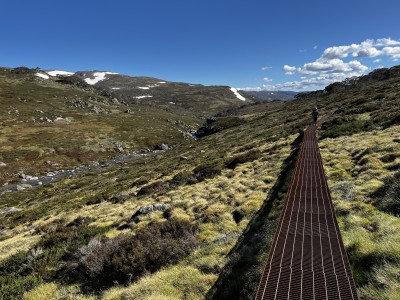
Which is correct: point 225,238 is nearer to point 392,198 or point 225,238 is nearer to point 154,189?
point 392,198

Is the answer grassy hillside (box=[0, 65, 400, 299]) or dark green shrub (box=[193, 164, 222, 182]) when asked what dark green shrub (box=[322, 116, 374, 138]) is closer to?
grassy hillside (box=[0, 65, 400, 299])

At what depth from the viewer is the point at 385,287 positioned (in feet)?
21.0

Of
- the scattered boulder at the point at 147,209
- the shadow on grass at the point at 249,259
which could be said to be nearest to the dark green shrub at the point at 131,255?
the shadow on grass at the point at 249,259

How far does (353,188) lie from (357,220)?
13.2 feet

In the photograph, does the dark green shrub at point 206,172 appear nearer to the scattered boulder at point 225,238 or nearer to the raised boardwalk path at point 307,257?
the raised boardwalk path at point 307,257

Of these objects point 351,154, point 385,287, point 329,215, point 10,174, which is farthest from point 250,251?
point 10,174

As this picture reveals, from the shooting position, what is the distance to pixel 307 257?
8.45m

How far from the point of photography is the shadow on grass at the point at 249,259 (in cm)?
849

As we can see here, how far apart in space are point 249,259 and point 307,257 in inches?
87.9

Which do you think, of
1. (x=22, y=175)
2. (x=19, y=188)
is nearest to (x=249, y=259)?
(x=19, y=188)

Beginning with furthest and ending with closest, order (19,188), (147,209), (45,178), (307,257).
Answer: (45,178) < (19,188) < (147,209) < (307,257)

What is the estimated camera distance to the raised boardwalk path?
6832mm

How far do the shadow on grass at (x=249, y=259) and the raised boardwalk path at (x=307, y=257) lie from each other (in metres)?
0.69

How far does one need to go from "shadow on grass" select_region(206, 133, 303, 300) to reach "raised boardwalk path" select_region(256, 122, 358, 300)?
27.2 inches
